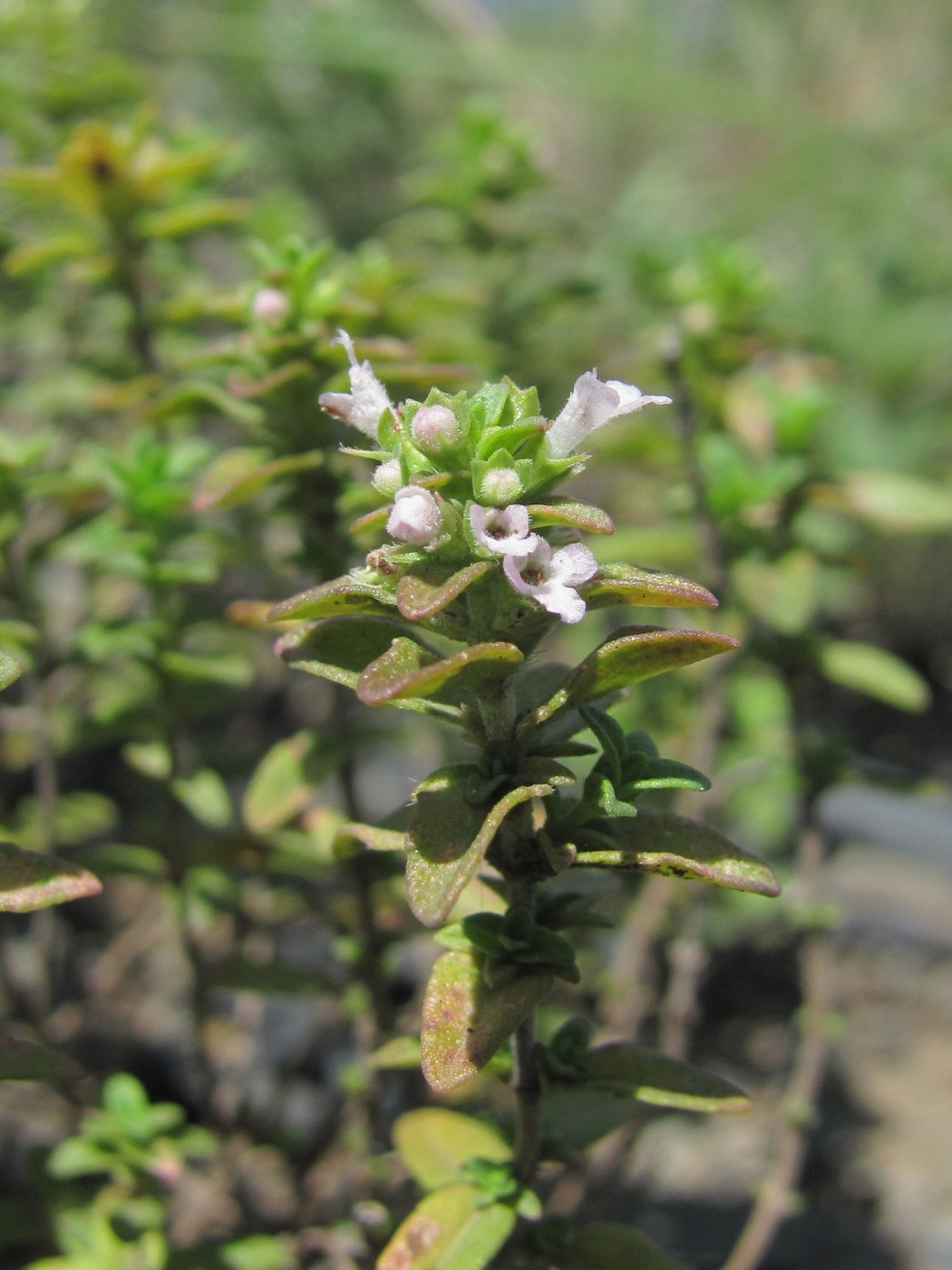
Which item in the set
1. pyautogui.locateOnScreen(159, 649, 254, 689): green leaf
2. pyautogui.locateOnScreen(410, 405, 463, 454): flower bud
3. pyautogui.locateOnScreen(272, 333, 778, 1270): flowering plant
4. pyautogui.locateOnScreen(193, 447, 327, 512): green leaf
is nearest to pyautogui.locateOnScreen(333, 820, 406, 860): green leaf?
pyautogui.locateOnScreen(272, 333, 778, 1270): flowering plant

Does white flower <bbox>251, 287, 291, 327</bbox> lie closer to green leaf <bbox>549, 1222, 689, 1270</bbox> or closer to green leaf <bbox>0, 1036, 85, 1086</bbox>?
green leaf <bbox>0, 1036, 85, 1086</bbox>

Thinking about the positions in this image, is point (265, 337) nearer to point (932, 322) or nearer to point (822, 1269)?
point (822, 1269)

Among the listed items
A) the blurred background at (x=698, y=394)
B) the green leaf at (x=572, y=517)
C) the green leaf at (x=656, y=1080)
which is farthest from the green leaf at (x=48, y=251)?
the green leaf at (x=656, y=1080)

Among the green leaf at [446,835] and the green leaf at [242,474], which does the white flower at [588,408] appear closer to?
the green leaf at [446,835]

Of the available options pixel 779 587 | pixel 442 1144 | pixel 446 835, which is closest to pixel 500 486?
pixel 446 835

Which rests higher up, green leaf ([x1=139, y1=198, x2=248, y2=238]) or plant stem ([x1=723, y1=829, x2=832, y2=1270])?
green leaf ([x1=139, y1=198, x2=248, y2=238])
